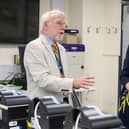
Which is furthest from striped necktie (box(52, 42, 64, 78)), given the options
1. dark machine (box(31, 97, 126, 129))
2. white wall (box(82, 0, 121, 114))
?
white wall (box(82, 0, 121, 114))

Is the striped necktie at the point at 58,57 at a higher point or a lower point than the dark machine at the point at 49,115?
higher

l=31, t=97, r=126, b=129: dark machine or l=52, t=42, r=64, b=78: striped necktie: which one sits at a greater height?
l=52, t=42, r=64, b=78: striped necktie

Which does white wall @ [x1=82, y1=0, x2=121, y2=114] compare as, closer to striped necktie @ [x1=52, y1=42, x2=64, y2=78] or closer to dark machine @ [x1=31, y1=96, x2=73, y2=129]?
striped necktie @ [x1=52, y1=42, x2=64, y2=78]

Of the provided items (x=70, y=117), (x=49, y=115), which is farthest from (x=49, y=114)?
(x=70, y=117)

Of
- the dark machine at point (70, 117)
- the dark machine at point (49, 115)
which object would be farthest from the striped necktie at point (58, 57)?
the dark machine at point (70, 117)

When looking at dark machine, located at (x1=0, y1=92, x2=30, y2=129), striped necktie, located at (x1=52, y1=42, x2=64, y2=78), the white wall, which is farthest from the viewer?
the white wall

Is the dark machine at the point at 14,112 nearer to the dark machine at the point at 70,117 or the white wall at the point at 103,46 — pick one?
the dark machine at the point at 70,117

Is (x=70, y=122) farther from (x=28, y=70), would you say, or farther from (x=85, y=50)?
(x=85, y=50)

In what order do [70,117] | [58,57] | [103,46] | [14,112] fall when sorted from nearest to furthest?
[70,117], [14,112], [58,57], [103,46]

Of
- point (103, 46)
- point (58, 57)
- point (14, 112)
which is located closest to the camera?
point (14, 112)

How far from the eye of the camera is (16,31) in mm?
4820

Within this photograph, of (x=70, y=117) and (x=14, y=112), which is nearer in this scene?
(x=70, y=117)

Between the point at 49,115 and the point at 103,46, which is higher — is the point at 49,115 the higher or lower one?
the lower one

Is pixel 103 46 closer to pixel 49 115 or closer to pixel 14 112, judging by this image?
pixel 14 112
